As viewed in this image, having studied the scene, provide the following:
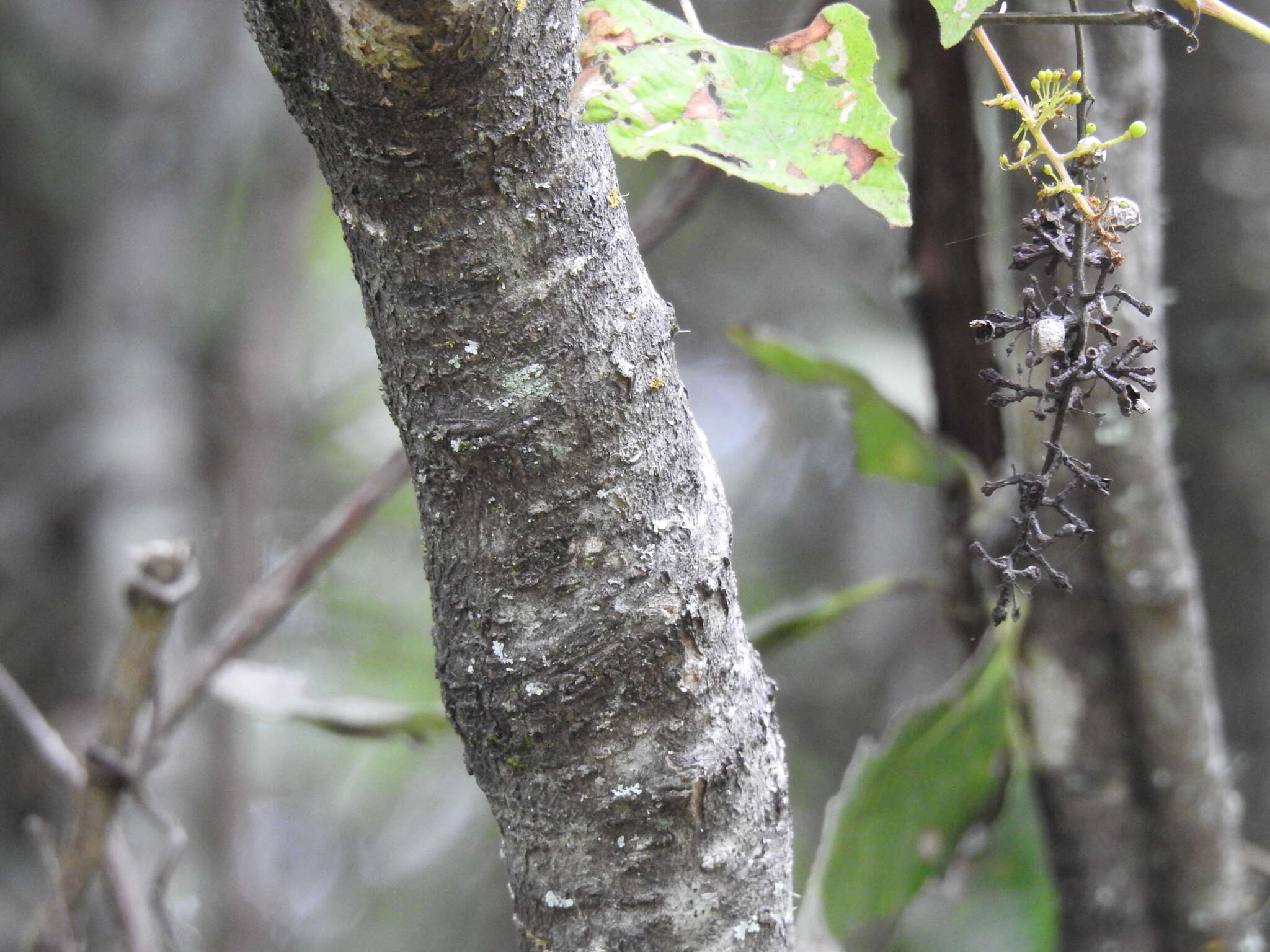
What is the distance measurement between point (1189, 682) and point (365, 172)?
2.44 feet

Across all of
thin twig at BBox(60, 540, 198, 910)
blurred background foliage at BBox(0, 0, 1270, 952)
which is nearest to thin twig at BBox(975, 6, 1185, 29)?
thin twig at BBox(60, 540, 198, 910)

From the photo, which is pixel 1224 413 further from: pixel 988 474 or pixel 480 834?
pixel 480 834

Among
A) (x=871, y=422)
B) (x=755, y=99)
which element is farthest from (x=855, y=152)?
(x=871, y=422)

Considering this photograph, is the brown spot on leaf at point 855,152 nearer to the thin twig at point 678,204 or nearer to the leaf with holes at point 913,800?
the thin twig at point 678,204

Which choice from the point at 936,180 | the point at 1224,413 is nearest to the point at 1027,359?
the point at 936,180

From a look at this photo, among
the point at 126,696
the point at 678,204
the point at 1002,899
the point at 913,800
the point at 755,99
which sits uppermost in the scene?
the point at 755,99

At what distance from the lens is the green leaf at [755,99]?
Answer: 1.16 feet

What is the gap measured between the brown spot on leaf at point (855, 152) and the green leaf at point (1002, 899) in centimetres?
68

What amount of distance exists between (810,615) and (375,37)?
0.74m

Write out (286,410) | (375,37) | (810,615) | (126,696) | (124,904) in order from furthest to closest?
1. (286,410)
2. (810,615)
3. (124,904)
4. (126,696)
5. (375,37)

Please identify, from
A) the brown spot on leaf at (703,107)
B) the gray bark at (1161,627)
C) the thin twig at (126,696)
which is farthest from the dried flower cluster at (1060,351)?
the thin twig at (126,696)

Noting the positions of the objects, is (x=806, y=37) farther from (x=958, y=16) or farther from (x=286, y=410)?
(x=286, y=410)

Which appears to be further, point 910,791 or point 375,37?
point 910,791

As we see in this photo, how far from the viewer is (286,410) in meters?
2.24
